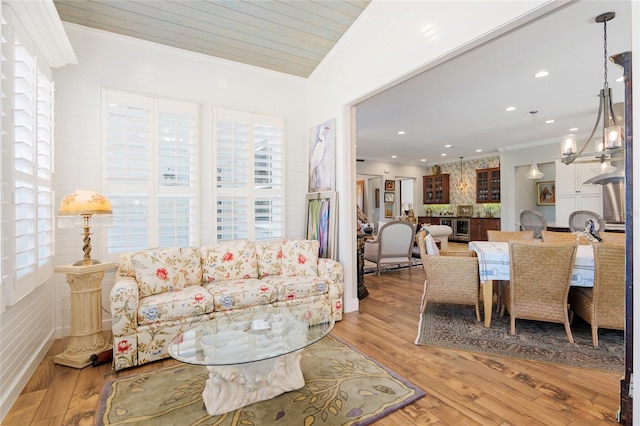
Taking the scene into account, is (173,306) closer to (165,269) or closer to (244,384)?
(165,269)

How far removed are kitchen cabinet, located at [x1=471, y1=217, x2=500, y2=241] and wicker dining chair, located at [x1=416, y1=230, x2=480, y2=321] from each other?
Answer: 684 centimetres

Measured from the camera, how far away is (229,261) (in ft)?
11.2

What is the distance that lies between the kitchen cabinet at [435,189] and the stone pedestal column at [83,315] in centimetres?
1044

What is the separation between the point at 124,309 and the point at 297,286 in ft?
5.02

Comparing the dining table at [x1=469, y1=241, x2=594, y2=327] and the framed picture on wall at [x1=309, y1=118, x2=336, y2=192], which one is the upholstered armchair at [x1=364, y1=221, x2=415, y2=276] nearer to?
the framed picture on wall at [x1=309, y1=118, x2=336, y2=192]

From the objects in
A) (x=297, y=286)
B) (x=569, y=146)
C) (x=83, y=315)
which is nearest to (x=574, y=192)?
(x=569, y=146)

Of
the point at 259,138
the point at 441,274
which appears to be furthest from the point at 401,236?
the point at 259,138

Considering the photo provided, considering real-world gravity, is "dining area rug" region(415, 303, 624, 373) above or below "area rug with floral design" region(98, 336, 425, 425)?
above

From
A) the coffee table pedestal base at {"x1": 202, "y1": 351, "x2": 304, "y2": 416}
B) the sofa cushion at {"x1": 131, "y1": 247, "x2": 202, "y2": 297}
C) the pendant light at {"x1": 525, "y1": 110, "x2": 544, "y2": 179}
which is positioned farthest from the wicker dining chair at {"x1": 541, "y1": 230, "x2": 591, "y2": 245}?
the sofa cushion at {"x1": 131, "y1": 247, "x2": 202, "y2": 297}

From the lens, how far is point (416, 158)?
33.7 ft

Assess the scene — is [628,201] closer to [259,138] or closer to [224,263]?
[224,263]

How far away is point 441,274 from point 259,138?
283cm

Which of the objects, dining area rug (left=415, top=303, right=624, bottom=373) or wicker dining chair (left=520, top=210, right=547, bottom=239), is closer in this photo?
dining area rug (left=415, top=303, right=624, bottom=373)

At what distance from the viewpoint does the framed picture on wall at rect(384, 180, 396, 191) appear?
34.7 ft
